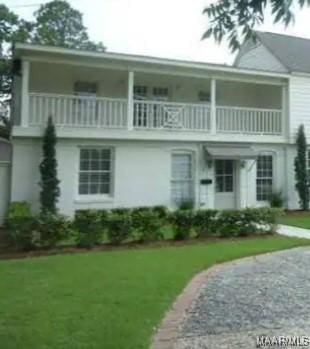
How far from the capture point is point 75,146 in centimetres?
1700

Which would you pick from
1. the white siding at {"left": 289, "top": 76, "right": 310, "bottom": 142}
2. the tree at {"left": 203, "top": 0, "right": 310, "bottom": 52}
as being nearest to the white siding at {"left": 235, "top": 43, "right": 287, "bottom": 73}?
the white siding at {"left": 289, "top": 76, "right": 310, "bottom": 142}

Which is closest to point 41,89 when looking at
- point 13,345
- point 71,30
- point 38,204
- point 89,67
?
point 89,67

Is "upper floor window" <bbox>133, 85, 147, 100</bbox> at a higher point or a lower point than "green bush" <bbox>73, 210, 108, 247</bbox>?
higher

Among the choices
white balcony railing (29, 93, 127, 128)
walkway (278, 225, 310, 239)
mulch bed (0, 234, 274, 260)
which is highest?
white balcony railing (29, 93, 127, 128)

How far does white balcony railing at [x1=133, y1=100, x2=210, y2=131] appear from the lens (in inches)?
708

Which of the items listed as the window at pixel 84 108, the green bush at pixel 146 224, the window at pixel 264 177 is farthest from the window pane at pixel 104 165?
the window at pixel 264 177

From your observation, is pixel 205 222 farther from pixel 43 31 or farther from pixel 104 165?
pixel 43 31

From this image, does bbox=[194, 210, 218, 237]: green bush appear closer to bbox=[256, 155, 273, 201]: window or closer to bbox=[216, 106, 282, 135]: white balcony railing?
bbox=[216, 106, 282, 135]: white balcony railing

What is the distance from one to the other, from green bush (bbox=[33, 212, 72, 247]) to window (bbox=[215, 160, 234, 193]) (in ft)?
30.3

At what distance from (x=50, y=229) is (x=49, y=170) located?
16.3 feet

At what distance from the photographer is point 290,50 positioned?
79.7 feet

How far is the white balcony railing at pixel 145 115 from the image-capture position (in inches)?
655

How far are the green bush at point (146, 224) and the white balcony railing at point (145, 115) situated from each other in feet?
18.9

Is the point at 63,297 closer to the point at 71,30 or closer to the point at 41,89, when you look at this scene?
the point at 41,89
